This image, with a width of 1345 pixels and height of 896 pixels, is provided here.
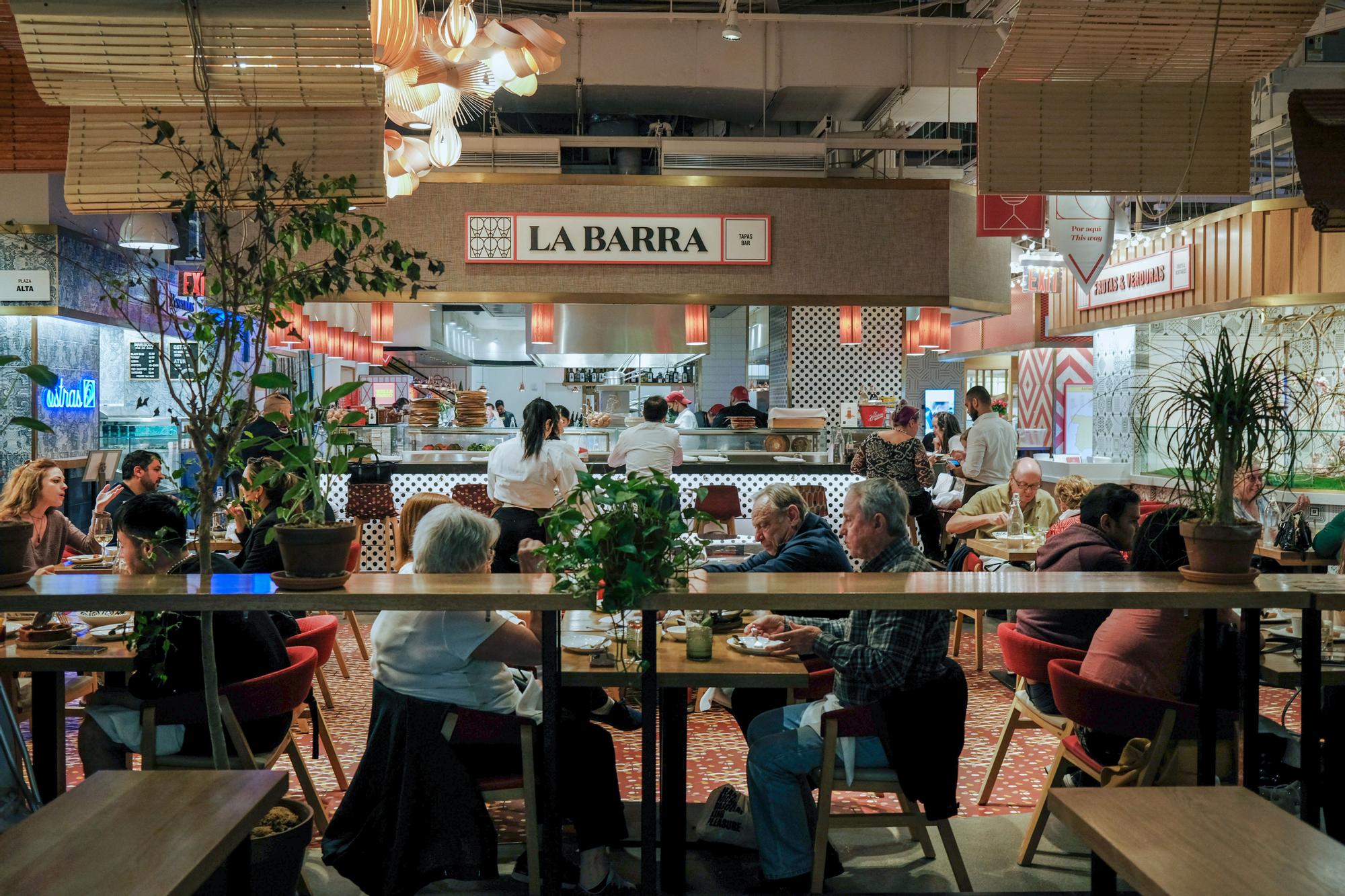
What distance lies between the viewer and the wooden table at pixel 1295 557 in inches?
225

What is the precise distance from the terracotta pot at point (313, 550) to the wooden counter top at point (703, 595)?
0.22ft

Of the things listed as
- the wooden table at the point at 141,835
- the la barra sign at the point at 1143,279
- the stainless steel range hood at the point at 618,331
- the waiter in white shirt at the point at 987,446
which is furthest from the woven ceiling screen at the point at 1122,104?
the stainless steel range hood at the point at 618,331

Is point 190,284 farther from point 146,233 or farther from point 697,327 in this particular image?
point 697,327

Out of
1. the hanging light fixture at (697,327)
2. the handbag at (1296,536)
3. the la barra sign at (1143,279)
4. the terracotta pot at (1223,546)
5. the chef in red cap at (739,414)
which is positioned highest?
the la barra sign at (1143,279)

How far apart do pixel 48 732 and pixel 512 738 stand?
1638 mm

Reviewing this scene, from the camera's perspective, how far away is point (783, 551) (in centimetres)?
417

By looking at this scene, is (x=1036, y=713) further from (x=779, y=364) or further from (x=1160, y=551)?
(x=779, y=364)

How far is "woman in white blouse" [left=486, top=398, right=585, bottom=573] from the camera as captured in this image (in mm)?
6527

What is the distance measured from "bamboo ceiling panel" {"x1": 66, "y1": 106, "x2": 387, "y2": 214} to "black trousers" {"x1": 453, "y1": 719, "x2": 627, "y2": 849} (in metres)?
1.94

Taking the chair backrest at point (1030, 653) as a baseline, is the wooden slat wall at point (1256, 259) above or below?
above

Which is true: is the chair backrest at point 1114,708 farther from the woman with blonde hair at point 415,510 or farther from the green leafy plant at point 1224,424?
the woman with blonde hair at point 415,510

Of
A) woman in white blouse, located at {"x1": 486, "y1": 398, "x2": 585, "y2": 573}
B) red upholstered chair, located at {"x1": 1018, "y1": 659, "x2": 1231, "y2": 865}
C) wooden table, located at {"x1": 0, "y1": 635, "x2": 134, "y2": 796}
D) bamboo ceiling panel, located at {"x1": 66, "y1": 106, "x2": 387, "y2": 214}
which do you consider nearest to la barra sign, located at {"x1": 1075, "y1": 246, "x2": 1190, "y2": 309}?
woman in white blouse, located at {"x1": 486, "y1": 398, "x2": 585, "y2": 573}

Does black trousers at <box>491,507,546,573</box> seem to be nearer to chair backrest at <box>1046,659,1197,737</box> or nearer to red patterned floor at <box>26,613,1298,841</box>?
red patterned floor at <box>26,613,1298,841</box>

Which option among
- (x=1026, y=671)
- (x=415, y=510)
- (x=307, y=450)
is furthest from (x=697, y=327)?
(x=307, y=450)
